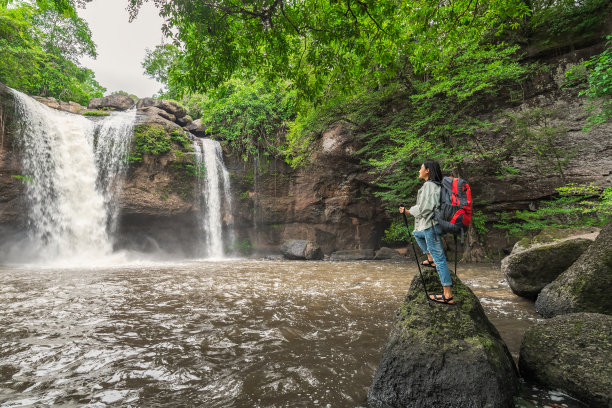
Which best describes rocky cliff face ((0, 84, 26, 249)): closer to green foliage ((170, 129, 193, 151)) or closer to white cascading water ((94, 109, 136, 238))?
white cascading water ((94, 109, 136, 238))

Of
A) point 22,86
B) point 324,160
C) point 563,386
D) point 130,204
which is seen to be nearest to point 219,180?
point 130,204

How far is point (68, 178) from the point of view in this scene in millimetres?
14227

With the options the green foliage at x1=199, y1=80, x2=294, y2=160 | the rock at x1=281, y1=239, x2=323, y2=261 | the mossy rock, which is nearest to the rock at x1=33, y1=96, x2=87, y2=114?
the green foliage at x1=199, y1=80, x2=294, y2=160

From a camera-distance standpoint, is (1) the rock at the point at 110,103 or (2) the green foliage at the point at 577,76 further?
(1) the rock at the point at 110,103

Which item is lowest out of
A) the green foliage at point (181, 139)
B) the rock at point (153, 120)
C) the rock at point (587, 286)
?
the rock at point (587, 286)

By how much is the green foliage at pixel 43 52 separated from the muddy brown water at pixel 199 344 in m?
9.57

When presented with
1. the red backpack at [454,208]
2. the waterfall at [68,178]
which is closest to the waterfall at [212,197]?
the waterfall at [68,178]

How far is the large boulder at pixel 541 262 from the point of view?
16.8 ft

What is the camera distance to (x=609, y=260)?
153 inches

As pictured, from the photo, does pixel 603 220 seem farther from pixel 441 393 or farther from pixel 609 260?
pixel 441 393

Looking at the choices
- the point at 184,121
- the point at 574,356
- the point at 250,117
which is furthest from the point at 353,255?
the point at 184,121

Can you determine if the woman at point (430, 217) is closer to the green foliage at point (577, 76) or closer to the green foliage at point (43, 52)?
the green foliage at point (577, 76)

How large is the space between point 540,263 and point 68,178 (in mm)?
19295

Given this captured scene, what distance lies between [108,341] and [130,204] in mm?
14751
